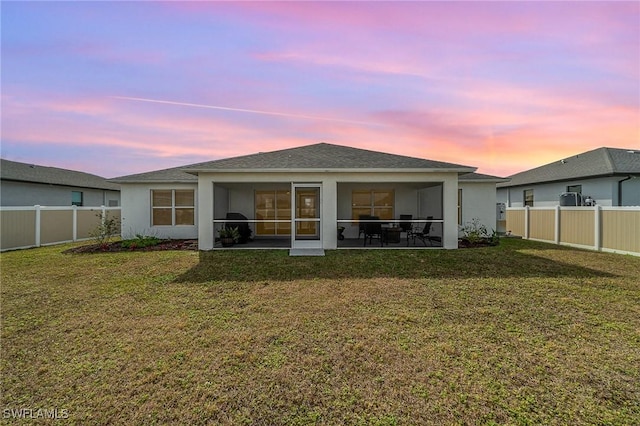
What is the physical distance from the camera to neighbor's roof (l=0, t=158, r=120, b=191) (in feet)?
59.8

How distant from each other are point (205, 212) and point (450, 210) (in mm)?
8984

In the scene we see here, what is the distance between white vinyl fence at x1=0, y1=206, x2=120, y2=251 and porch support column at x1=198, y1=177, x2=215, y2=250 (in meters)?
7.79

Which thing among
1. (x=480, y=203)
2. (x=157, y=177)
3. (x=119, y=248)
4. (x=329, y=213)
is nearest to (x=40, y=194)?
(x=157, y=177)

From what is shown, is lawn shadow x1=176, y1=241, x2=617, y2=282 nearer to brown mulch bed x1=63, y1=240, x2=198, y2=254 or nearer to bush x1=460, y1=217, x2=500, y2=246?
bush x1=460, y1=217, x2=500, y2=246

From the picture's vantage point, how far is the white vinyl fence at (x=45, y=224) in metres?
12.4

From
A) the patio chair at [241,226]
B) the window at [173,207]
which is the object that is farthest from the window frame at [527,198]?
the window at [173,207]

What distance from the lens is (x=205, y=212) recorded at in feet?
37.6

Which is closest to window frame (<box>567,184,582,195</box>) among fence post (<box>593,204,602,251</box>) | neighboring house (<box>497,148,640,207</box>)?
neighboring house (<box>497,148,640,207</box>)

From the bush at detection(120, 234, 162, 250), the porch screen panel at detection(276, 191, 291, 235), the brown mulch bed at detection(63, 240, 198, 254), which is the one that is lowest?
the brown mulch bed at detection(63, 240, 198, 254)

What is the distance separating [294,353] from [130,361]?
2.01 metres

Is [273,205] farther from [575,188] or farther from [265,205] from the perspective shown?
[575,188]

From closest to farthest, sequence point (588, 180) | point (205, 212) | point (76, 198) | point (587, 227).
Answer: point (205, 212), point (587, 227), point (588, 180), point (76, 198)

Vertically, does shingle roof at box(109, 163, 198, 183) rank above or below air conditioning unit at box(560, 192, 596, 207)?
above

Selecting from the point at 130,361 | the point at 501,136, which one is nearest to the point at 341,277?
the point at 130,361
